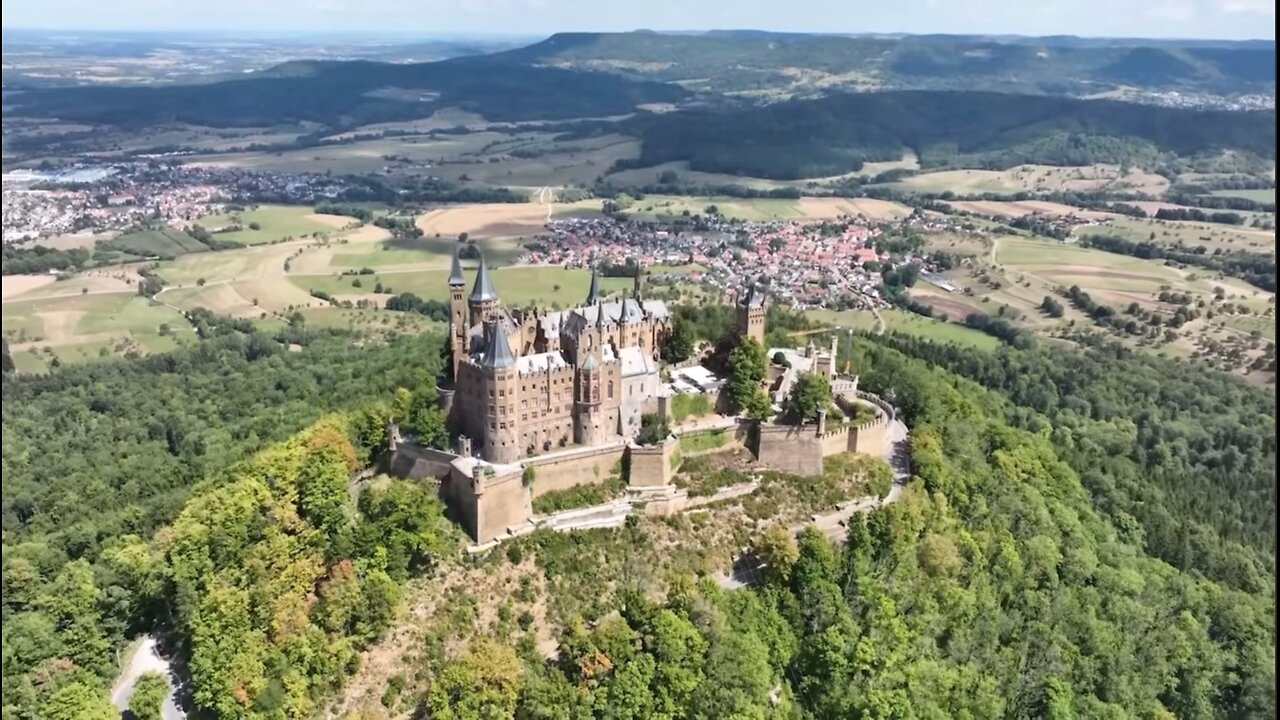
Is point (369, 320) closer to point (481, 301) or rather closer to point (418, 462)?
point (481, 301)

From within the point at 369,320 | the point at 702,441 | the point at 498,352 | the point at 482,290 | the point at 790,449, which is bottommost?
the point at 369,320

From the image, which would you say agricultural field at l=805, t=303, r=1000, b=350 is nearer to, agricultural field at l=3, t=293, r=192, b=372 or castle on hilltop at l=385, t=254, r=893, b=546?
castle on hilltop at l=385, t=254, r=893, b=546

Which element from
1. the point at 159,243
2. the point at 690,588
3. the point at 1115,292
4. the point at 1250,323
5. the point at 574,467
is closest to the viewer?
the point at 690,588

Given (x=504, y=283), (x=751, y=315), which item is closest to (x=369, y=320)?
(x=504, y=283)

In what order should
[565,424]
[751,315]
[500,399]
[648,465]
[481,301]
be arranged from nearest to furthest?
[500,399] → [648,465] → [565,424] → [481,301] → [751,315]

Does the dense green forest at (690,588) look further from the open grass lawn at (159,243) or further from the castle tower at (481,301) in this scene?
the open grass lawn at (159,243)

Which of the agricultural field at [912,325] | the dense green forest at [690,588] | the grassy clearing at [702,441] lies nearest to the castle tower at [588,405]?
the grassy clearing at [702,441]

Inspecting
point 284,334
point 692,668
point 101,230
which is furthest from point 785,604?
point 101,230
